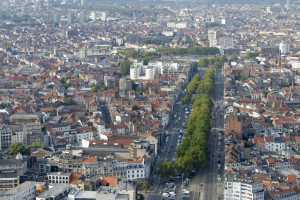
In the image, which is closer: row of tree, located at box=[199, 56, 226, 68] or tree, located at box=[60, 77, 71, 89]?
tree, located at box=[60, 77, 71, 89]

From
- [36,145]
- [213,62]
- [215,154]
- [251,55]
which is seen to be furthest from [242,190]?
[251,55]

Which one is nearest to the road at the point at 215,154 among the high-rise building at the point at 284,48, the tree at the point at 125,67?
the tree at the point at 125,67

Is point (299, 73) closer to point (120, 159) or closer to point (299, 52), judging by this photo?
point (299, 52)

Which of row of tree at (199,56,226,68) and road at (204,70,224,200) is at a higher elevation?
row of tree at (199,56,226,68)

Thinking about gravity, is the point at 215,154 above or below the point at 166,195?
above

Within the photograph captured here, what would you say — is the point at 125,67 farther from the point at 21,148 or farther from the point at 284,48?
the point at 21,148

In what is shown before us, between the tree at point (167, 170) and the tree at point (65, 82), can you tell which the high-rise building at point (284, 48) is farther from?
the tree at point (167, 170)

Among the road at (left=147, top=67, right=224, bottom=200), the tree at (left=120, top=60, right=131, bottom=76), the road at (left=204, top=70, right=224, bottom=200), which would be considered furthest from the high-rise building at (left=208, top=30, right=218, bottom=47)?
the road at (left=147, top=67, right=224, bottom=200)

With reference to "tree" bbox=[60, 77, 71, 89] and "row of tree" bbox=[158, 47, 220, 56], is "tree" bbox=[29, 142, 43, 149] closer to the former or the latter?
"tree" bbox=[60, 77, 71, 89]
